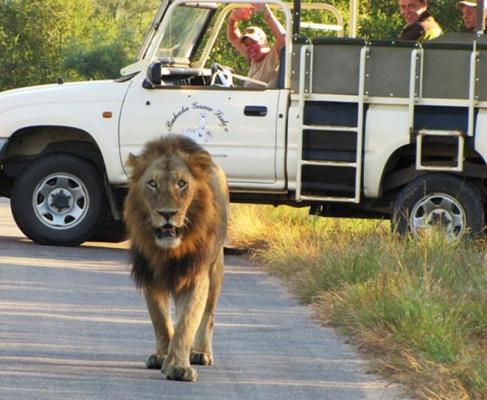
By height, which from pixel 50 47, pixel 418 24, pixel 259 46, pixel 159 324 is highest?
pixel 418 24

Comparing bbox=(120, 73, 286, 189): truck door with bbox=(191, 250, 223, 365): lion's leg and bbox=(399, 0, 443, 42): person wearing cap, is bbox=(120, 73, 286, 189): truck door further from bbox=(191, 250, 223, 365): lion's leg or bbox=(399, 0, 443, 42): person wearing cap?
bbox=(191, 250, 223, 365): lion's leg

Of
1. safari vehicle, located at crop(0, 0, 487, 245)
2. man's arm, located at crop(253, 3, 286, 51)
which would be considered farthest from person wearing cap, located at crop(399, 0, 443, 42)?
man's arm, located at crop(253, 3, 286, 51)

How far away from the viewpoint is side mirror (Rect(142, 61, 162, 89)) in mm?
13969

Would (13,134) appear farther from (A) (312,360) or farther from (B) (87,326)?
(A) (312,360)

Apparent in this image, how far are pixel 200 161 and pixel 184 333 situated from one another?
3.13 ft

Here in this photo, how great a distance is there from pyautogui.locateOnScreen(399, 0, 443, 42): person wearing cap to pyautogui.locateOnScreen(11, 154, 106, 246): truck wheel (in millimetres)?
3120

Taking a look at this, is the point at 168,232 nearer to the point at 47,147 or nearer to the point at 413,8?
the point at 47,147

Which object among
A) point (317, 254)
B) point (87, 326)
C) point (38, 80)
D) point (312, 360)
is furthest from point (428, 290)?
point (38, 80)

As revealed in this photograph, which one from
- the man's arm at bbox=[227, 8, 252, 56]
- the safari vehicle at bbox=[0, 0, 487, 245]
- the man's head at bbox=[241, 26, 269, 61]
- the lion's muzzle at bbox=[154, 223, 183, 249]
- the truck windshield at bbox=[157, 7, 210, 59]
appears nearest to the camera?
the lion's muzzle at bbox=[154, 223, 183, 249]

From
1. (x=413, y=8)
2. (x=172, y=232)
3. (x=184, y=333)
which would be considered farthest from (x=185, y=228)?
(x=413, y=8)

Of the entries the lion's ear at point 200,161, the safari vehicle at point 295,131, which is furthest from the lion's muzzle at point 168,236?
the safari vehicle at point 295,131

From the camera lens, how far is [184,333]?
782 centimetres

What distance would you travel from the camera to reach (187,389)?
7.56 meters

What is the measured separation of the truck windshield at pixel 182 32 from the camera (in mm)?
14891
